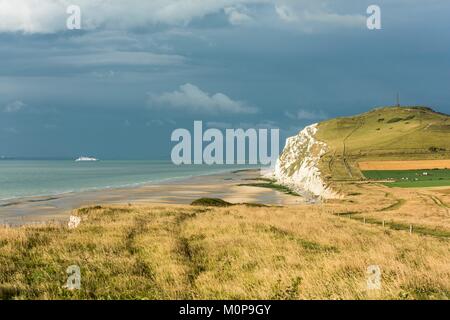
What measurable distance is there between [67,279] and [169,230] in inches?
569

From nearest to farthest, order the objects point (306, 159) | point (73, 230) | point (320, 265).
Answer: point (320, 265) → point (73, 230) → point (306, 159)

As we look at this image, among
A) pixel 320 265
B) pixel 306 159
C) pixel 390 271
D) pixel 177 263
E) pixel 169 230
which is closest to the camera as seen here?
pixel 390 271

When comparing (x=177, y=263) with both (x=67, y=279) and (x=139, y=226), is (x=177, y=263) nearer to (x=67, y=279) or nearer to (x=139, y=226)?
(x=67, y=279)

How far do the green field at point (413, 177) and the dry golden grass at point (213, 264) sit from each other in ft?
291

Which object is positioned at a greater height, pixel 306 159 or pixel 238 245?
pixel 238 245

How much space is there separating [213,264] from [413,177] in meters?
117

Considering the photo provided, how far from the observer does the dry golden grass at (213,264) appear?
14.4 meters

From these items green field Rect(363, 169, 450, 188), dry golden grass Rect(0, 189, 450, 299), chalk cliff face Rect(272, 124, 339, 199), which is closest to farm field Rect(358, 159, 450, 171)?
green field Rect(363, 169, 450, 188)

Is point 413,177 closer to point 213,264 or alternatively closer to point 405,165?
point 405,165

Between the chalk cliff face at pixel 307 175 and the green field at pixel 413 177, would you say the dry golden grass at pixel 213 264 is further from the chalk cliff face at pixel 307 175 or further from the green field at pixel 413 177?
the green field at pixel 413 177

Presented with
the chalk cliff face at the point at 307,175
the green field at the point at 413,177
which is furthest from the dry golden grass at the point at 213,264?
the green field at the point at 413,177

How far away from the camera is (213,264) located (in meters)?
20.0

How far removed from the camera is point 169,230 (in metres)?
30.7
